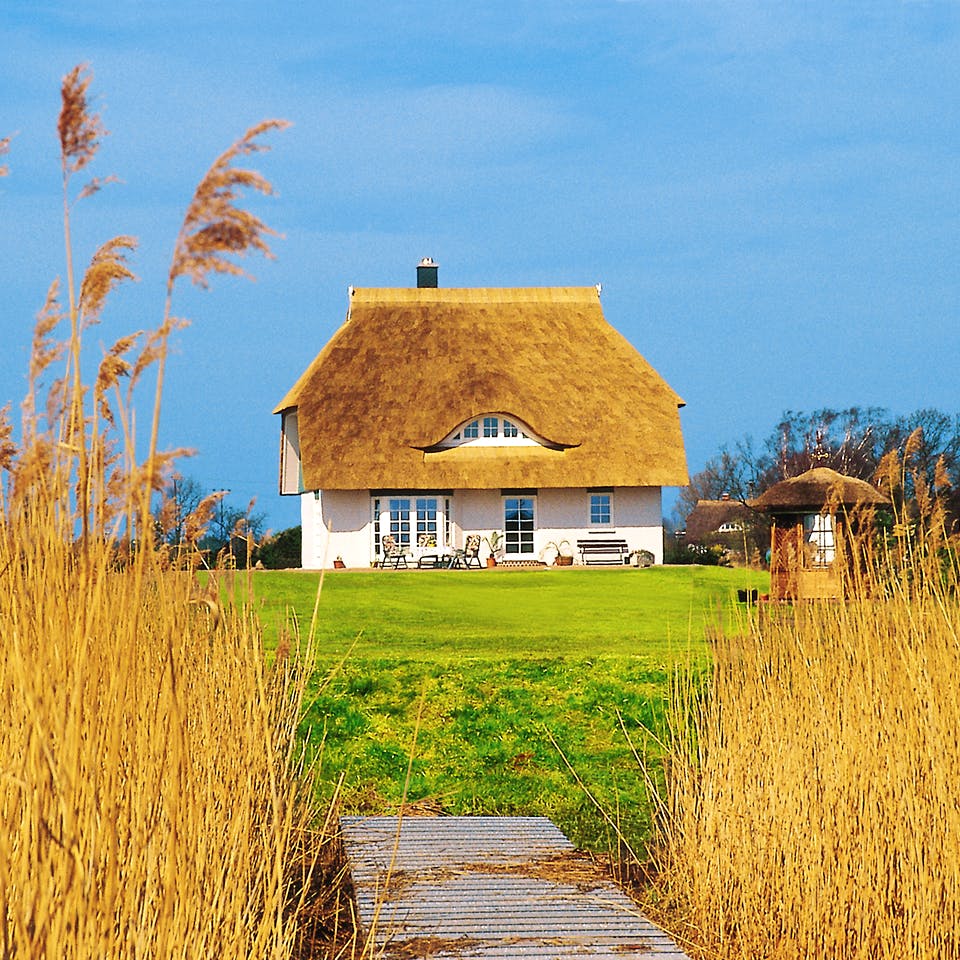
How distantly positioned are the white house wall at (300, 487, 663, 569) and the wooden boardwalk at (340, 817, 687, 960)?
1840 centimetres

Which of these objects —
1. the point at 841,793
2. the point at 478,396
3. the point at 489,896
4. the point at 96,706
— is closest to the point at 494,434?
the point at 478,396

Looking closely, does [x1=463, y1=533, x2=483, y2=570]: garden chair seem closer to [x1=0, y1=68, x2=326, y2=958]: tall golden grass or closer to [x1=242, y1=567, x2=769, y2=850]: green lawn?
[x1=242, y1=567, x2=769, y2=850]: green lawn

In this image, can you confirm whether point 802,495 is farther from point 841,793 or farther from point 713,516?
point 713,516

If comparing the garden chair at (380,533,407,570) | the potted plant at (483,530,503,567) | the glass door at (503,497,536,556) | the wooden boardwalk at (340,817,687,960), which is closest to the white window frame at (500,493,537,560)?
the glass door at (503,497,536,556)

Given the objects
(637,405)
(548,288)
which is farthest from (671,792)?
(548,288)

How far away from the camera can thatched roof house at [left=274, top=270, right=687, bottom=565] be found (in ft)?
78.9

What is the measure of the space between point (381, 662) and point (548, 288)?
67.5 ft

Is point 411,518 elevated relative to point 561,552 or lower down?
elevated

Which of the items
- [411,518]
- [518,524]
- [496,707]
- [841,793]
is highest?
[411,518]

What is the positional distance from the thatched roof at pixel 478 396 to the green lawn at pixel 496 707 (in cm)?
1031

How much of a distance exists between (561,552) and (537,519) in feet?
2.59

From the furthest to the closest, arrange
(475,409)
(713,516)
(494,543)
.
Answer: (713,516) < (475,409) < (494,543)

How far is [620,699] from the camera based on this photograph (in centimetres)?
844

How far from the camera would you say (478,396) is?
2495 centimetres
